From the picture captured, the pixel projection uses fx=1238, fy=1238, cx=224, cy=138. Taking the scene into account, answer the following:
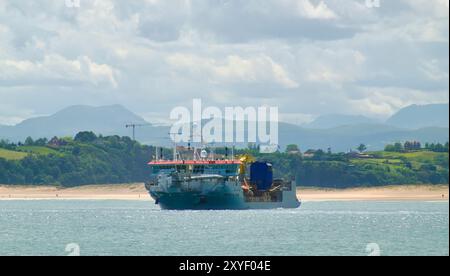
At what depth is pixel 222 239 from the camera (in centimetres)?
13225

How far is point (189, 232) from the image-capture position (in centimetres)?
14362

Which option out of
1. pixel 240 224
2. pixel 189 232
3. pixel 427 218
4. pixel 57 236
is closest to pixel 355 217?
pixel 427 218

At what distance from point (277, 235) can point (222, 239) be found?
30.9 ft

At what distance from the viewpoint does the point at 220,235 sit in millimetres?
138750

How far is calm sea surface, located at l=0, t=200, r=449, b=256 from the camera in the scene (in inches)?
4663

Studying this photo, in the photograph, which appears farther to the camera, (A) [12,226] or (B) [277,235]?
(A) [12,226]

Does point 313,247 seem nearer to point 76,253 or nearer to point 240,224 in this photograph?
point 76,253

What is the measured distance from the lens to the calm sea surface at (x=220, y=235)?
11844cm
